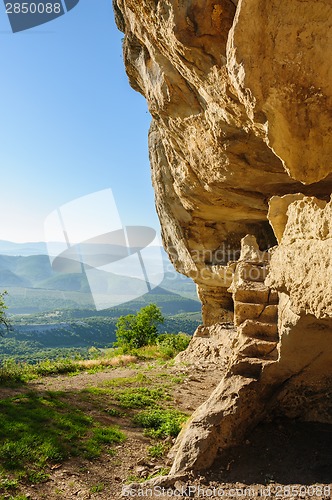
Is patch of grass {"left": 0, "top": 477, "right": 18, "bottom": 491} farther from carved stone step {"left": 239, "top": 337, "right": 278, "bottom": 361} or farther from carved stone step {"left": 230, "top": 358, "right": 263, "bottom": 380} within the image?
carved stone step {"left": 239, "top": 337, "right": 278, "bottom": 361}

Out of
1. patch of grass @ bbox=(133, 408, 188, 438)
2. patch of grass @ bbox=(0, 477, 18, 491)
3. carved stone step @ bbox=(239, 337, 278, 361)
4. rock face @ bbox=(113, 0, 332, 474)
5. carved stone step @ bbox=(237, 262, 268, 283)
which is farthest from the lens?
carved stone step @ bbox=(237, 262, 268, 283)

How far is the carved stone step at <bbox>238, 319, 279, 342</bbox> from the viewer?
6.26 metres

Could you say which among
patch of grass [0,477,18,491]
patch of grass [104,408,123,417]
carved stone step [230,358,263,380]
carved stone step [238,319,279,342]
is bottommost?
patch of grass [104,408,123,417]

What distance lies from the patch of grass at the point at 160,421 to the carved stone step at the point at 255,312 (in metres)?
2.31

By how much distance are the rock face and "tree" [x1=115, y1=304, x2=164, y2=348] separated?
11740 millimetres

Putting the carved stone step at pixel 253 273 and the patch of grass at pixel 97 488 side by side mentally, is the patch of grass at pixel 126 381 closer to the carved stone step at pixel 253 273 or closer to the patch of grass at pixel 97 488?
the carved stone step at pixel 253 273

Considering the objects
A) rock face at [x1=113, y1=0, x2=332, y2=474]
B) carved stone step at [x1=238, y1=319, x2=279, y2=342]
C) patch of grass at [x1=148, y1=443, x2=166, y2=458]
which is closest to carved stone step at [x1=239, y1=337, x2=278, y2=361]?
rock face at [x1=113, y1=0, x2=332, y2=474]

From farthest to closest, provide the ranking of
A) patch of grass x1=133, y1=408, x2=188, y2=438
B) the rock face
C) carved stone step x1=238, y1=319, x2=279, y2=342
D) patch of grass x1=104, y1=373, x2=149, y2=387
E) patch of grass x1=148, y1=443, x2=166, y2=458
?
patch of grass x1=104, y1=373, x2=149, y2=387, patch of grass x1=133, y1=408, x2=188, y2=438, carved stone step x1=238, y1=319, x2=279, y2=342, patch of grass x1=148, y1=443, x2=166, y2=458, the rock face

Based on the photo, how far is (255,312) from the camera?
7.13 meters

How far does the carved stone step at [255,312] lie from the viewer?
6930mm

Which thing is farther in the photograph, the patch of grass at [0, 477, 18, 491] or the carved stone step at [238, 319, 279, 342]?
the carved stone step at [238, 319, 279, 342]

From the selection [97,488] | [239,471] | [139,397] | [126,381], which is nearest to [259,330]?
[239,471]

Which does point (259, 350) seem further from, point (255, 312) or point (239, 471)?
point (239, 471)

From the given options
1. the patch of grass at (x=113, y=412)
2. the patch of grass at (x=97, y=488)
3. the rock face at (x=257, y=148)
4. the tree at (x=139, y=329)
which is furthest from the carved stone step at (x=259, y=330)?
the tree at (x=139, y=329)
